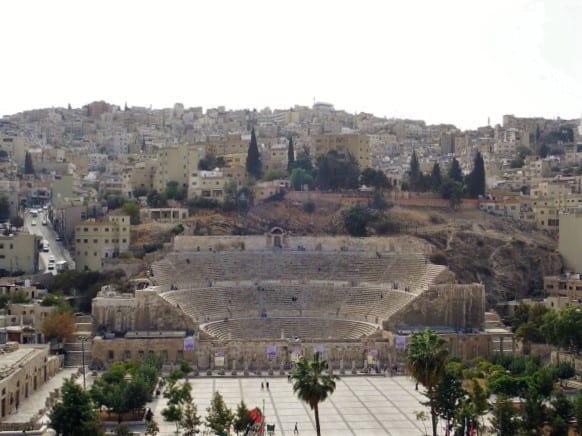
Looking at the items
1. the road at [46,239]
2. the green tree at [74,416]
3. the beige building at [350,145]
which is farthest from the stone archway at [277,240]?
the green tree at [74,416]

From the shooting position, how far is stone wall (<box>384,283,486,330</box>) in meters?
54.5

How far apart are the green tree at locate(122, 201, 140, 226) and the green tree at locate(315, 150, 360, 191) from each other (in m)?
15.2

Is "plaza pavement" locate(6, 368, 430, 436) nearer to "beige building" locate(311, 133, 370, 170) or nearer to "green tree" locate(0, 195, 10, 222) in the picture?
"green tree" locate(0, 195, 10, 222)

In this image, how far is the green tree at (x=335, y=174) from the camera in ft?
254

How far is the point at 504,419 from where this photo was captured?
3300cm

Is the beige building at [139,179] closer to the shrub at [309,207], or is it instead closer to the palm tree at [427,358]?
the shrub at [309,207]

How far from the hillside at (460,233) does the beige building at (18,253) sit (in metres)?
7.71

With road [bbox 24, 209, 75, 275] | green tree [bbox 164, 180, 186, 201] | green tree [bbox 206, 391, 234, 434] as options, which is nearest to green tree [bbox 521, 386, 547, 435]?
green tree [bbox 206, 391, 234, 434]

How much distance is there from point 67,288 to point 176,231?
932cm

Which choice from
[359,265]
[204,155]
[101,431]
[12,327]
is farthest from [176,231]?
[101,431]

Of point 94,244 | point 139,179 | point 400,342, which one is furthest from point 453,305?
point 139,179

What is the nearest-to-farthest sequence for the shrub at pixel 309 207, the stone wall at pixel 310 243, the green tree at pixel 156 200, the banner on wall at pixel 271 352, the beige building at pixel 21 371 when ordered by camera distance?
the beige building at pixel 21 371 → the banner on wall at pixel 271 352 → the stone wall at pixel 310 243 → the green tree at pixel 156 200 → the shrub at pixel 309 207

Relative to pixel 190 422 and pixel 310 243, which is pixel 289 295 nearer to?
pixel 310 243

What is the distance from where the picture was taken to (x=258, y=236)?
64.5 m
